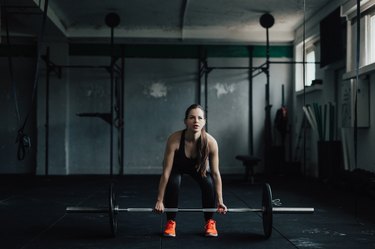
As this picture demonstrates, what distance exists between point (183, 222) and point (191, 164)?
73cm

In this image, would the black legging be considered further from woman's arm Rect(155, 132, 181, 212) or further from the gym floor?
the gym floor

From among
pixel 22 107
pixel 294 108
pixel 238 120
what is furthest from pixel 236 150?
pixel 22 107

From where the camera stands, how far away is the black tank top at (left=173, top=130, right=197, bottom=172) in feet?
9.64

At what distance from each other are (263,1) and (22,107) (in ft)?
13.7

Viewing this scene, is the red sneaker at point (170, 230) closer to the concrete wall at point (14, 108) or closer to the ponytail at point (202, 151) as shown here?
the ponytail at point (202, 151)

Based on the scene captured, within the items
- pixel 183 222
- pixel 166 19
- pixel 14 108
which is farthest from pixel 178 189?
pixel 14 108

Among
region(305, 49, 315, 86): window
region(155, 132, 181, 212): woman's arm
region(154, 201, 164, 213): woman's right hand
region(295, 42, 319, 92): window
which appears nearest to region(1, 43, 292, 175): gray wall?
region(295, 42, 319, 92): window

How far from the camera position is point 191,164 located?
296 centimetres

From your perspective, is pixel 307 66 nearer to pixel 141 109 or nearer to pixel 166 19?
pixel 166 19

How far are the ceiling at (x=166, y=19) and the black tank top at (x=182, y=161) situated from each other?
3.51 m

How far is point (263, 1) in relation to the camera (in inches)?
248

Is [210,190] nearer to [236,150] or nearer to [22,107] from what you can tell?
[236,150]

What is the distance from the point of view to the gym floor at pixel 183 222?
283 centimetres

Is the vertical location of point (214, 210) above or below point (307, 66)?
below
